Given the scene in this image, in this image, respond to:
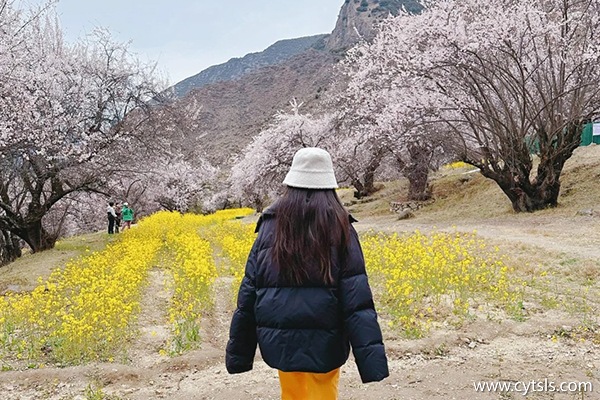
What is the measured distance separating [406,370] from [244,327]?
2.34 metres

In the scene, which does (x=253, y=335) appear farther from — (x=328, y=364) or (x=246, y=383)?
(x=246, y=383)

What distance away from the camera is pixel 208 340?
552 cm

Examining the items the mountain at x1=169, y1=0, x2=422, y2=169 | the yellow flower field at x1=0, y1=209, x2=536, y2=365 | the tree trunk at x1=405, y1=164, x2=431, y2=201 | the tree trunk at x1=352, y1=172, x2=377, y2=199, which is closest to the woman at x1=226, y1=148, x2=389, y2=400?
the yellow flower field at x1=0, y1=209, x2=536, y2=365

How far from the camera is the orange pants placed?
2564 millimetres

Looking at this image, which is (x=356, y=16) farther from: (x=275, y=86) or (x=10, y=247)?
(x=10, y=247)

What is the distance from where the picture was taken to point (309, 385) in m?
2.58

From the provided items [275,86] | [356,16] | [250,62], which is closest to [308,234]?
[275,86]

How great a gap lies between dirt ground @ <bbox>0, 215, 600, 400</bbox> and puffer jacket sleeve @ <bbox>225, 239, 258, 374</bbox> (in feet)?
4.97

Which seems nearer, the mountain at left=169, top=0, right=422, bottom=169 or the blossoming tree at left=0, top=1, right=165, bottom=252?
the blossoming tree at left=0, top=1, right=165, bottom=252

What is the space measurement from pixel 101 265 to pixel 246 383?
646 centimetres

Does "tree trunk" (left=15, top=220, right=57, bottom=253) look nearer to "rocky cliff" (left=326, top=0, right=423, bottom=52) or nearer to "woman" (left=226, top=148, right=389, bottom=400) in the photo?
"woman" (left=226, top=148, right=389, bottom=400)

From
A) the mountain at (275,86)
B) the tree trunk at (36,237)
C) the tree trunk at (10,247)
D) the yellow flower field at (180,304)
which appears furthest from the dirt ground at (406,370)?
the mountain at (275,86)

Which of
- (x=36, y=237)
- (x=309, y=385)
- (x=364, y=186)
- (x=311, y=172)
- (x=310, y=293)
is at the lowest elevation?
(x=364, y=186)

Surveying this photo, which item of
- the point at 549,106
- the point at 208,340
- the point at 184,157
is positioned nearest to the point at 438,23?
the point at 549,106
